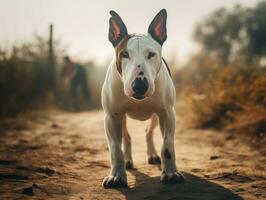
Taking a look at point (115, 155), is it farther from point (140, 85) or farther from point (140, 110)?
point (140, 85)

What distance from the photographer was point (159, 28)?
473cm

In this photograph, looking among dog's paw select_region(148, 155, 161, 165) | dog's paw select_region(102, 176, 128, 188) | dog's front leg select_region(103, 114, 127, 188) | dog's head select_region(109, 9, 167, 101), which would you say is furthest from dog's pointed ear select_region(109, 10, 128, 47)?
dog's paw select_region(148, 155, 161, 165)

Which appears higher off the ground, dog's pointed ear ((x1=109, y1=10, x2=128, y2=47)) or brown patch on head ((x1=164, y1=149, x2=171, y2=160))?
dog's pointed ear ((x1=109, y1=10, x2=128, y2=47))

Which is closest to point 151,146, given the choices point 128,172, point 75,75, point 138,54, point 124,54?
point 128,172

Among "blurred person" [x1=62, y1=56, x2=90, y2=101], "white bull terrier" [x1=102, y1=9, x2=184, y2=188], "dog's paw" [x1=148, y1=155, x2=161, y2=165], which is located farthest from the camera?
"blurred person" [x1=62, y1=56, x2=90, y2=101]

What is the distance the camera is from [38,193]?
12.9ft

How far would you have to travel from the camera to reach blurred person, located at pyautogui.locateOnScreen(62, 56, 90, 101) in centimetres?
1839

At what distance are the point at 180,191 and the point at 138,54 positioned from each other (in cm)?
127

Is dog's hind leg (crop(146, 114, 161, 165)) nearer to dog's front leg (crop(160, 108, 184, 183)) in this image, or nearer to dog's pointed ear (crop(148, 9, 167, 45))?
dog's front leg (crop(160, 108, 184, 183))

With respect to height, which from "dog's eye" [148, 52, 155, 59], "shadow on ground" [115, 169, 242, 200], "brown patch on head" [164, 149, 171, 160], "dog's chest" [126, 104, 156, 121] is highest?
"dog's eye" [148, 52, 155, 59]

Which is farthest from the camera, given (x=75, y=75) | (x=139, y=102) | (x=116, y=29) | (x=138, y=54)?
(x=75, y=75)

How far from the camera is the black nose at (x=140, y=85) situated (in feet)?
13.0

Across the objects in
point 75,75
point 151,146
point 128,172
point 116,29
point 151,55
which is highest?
point 75,75

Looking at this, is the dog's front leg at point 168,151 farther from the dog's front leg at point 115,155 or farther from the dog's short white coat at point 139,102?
the dog's front leg at point 115,155
